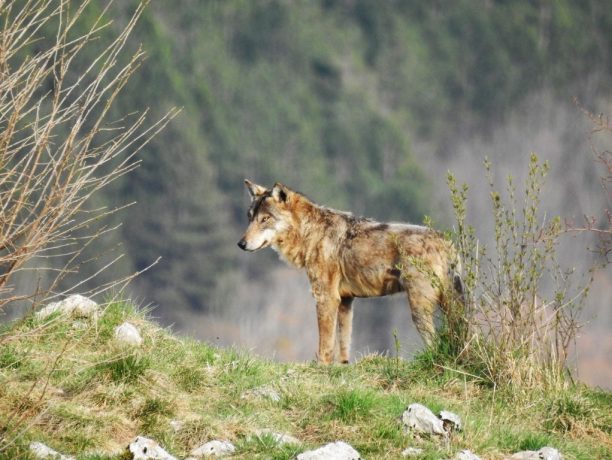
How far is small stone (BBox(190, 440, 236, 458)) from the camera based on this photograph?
713cm

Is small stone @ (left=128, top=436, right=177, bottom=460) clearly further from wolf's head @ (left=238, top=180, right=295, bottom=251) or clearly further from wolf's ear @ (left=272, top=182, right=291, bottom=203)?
wolf's ear @ (left=272, top=182, right=291, bottom=203)

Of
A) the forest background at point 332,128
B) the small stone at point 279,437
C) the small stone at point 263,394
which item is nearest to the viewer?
the small stone at point 279,437

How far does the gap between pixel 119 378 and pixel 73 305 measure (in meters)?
2.07

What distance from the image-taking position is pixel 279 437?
7391 mm

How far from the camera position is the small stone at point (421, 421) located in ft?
24.7

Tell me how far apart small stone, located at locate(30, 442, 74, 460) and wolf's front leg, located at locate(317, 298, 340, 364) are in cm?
495

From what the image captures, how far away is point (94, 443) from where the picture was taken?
718cm

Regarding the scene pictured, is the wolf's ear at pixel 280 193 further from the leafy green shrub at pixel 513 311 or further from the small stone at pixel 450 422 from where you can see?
the small stone at pixel 450 422

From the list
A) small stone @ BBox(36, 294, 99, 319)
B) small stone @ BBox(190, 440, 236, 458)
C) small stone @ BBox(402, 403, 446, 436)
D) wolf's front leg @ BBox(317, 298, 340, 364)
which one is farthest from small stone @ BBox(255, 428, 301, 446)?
wolf's front leg @ BBox(317, 298, 340, 364)

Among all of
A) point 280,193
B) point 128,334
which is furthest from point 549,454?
point 280,193

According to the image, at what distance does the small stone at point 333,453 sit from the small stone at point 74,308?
3.58 metres

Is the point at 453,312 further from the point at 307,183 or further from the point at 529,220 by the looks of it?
the point at 307,183

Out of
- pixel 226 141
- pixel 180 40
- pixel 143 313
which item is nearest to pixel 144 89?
pixel 226 141

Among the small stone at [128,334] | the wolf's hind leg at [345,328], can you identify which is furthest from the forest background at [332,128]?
the small stone at [128,334]
